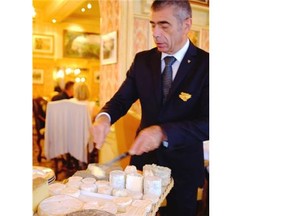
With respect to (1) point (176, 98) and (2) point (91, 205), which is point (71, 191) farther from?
(1) point (176, 98)

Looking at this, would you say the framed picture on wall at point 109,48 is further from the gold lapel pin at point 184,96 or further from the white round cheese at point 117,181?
the white round cheese at point 117,181

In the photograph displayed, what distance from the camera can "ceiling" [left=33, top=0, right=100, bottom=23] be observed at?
562cm

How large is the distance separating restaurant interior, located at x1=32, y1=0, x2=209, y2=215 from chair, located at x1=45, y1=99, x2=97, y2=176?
154mm

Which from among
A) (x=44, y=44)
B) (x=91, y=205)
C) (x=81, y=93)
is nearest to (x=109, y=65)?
(x=81, y=93)

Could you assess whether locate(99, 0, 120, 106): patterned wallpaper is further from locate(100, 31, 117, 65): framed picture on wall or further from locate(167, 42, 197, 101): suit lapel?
locate(167, 42, 197, 101): suit lapel

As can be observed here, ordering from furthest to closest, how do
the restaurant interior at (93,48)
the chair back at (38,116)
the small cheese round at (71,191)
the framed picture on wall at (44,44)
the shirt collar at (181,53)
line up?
1. the framed picture on wall at (44,44)
2. the chair back at (38,116)
3. the restaurant interior at (93,48)
4. the shirt collar at (181,53)
5. the small cheese round at (71,191)

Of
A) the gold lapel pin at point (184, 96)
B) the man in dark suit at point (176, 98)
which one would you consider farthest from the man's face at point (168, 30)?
the gold lapel pin at point (184, 96)

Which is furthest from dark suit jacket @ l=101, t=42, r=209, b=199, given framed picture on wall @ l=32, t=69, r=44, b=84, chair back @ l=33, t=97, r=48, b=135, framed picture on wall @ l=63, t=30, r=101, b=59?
framed picture on wall @ l=32, t=69, r=44, b=84

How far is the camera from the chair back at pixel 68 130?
4203mm

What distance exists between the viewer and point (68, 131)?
437cm

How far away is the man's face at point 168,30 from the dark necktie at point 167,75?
0.13ft

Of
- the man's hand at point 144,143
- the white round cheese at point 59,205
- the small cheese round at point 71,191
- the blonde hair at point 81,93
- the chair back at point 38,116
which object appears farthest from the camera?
the chair back at point 38,116
